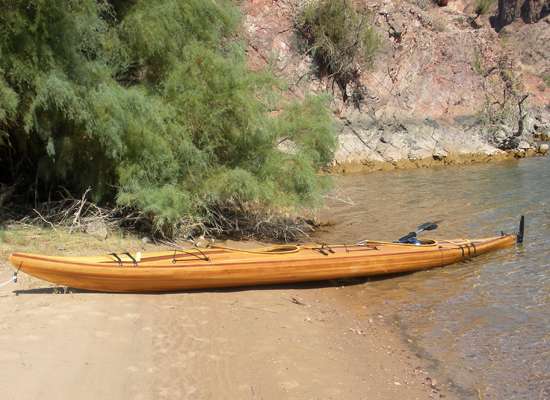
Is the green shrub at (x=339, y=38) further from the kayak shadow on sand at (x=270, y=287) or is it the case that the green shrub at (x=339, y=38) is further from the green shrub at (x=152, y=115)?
the kayak shadow on sand at (x=270, y=287)

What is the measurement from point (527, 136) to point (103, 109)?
26259 mm

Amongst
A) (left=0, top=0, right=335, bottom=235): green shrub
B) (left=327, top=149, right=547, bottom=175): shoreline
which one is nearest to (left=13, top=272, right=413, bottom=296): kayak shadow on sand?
(left=0, top=0, right=335, bottom=235): green shrub

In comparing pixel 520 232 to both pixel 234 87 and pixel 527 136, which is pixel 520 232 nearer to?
pixel 234 87

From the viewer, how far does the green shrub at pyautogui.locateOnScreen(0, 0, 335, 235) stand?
767 centimetres

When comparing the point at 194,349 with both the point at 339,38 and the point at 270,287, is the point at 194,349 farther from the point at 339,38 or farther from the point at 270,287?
the point at 339,38

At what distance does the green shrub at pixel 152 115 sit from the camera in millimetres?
7672

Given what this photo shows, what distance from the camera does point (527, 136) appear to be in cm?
2923

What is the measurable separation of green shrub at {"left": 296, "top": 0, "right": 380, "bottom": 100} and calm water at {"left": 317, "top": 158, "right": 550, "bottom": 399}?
1193cm

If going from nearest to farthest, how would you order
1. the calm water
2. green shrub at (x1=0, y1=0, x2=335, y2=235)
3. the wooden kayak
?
1. the calm water
2. the wooden kayak
3. green shrub at (x1=0, y1=0, x2=335, y2=235)

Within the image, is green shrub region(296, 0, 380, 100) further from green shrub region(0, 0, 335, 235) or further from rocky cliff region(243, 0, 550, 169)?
green shrub region(0, 0, 335, 235)

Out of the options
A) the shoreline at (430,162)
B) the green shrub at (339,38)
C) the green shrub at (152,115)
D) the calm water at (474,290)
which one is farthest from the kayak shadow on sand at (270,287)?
the green shrub at (339,38)

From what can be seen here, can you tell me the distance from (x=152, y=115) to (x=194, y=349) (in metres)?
4.37

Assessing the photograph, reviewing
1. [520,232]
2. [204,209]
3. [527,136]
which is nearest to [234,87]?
[204,209]

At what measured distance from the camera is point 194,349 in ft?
17.3
